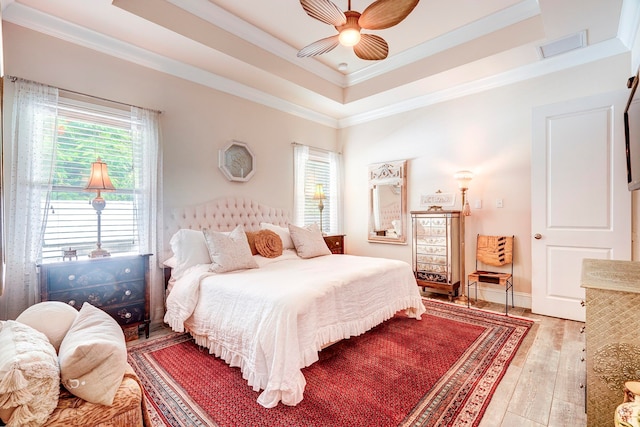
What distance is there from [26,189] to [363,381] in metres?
3.06

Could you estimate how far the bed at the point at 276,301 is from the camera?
6.24ft

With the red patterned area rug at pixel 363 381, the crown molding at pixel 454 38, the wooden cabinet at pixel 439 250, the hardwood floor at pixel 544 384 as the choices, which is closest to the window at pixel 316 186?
the crown molding at pixel 454 38

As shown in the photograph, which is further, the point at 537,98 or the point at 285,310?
the point at 537,98

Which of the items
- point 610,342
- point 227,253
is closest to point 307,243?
point 227,253

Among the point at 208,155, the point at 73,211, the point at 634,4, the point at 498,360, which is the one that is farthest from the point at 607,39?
the point at 73,211

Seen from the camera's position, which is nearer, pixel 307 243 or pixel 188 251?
pixel 188 251

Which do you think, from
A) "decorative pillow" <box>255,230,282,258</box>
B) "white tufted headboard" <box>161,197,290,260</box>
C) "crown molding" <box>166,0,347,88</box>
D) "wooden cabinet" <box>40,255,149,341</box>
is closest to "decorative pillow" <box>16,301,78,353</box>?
"wooden cabinet" <box>40,255,149,341</box>

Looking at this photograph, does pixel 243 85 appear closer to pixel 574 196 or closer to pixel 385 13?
pixel 385 13

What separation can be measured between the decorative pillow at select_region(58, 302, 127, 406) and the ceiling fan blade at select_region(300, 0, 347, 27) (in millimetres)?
2299

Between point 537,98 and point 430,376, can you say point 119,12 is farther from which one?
point 537,98

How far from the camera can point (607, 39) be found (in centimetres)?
303

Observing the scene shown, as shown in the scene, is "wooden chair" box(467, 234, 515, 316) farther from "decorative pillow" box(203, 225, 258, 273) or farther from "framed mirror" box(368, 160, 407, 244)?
"decorative pillow" box(203, 225, 258, 273)

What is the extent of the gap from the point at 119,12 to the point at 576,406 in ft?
14.4

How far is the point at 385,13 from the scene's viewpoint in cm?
216
